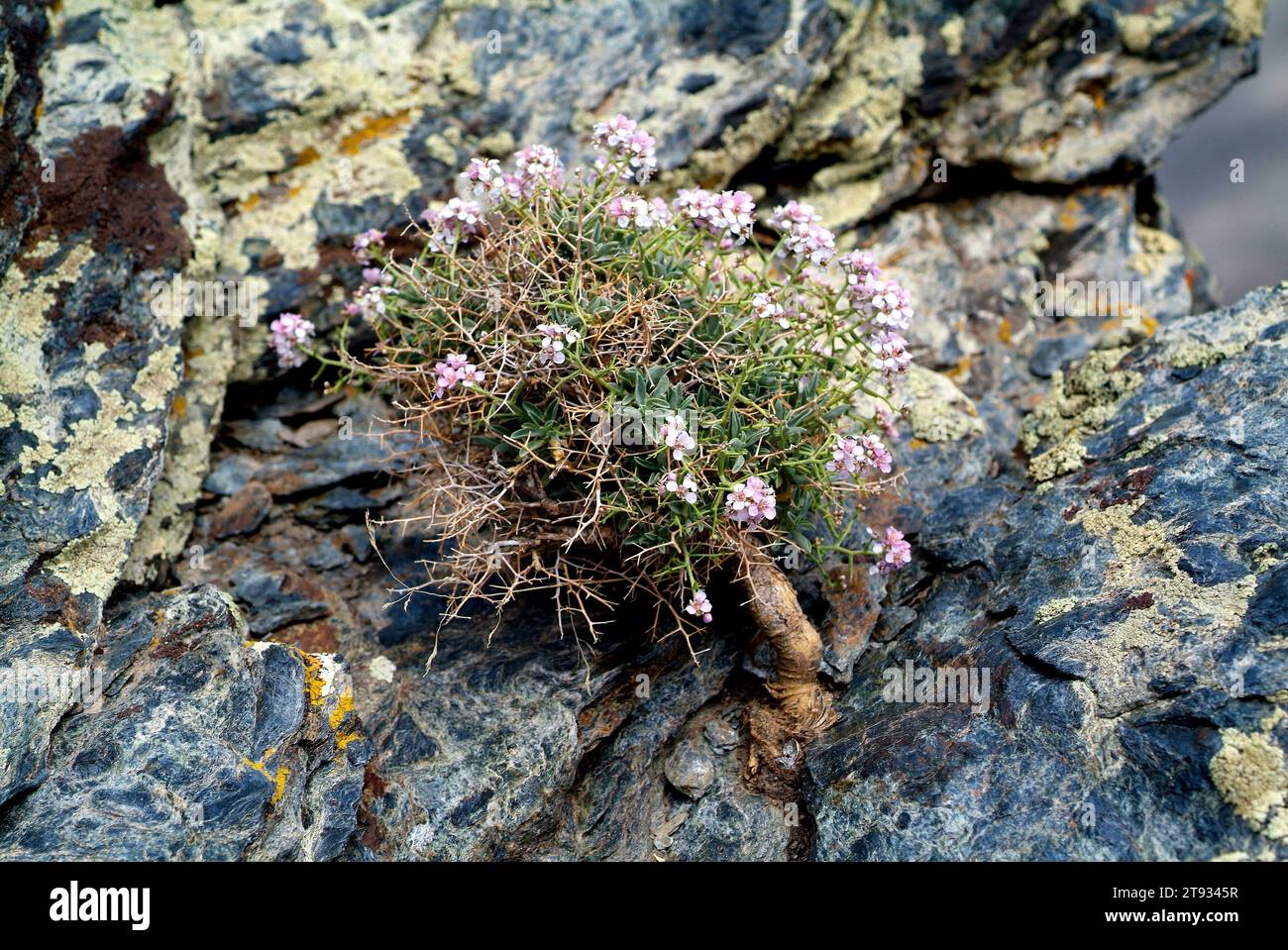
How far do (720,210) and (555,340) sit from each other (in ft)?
3.76

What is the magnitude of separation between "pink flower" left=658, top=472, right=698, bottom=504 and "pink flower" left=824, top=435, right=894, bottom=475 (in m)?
0.77

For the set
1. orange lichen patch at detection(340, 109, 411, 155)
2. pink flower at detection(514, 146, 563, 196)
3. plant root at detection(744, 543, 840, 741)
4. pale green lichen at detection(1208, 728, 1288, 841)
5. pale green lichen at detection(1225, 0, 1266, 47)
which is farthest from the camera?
pale green lichen at detection(1225, 0, 1266, 47)

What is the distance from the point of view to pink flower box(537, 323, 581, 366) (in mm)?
4203

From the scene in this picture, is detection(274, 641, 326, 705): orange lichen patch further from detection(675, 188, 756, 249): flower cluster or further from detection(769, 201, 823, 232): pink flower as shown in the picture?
detection(769, 201, 823, 232): pink flower

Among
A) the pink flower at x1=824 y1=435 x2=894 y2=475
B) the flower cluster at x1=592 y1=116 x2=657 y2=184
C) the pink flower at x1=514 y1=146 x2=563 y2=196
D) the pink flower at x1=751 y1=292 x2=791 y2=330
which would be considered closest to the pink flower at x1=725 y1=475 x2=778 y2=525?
the pink flower at x1=824 y1=435 x2=894 y2=475

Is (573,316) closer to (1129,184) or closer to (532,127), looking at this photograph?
(532,127)

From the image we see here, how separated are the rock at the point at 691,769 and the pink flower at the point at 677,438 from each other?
1557 millimetres

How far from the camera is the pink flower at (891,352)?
4602 millimetres

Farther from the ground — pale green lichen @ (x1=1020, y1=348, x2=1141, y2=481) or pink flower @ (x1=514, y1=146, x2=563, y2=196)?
pink flower @ (x1=514, y1=146, x2=563, y2=196)

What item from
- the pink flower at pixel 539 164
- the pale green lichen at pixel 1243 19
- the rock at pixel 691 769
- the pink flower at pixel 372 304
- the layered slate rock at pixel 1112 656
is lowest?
the rock at pixel 691 769

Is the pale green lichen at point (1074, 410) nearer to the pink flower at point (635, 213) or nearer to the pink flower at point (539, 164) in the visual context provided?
the pink flower at point (635, 213)

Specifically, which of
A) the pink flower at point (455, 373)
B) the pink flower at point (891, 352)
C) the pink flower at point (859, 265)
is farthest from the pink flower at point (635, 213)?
Answer: the pink flower at point (891, 352)

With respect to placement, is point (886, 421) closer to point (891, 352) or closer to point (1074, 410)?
point (891, 352)

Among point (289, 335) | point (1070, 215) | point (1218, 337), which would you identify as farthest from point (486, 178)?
point (1070, 215)
